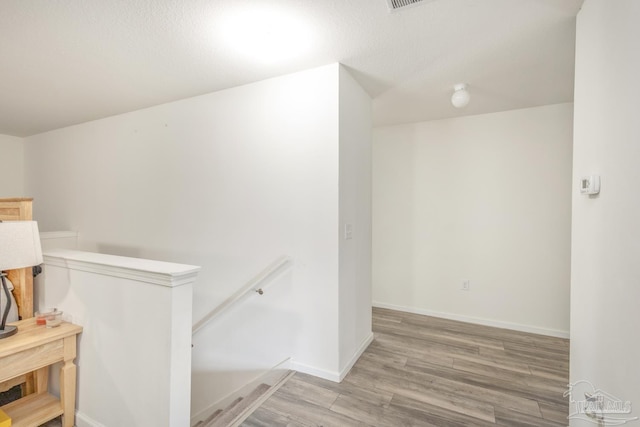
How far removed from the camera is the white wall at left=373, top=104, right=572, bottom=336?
3043 millimetres

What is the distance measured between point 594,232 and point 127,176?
417 cm

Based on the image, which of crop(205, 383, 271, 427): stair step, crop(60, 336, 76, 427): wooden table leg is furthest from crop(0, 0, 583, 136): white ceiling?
crop(205, 383, 271, 427): stair step

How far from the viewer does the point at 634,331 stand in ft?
3.31

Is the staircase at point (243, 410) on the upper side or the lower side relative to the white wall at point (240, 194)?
lower

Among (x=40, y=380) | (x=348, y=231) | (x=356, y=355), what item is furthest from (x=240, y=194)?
(x=40, y=380)

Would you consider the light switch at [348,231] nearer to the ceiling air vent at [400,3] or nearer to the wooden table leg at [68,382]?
the ceiling air vent at [400,3]

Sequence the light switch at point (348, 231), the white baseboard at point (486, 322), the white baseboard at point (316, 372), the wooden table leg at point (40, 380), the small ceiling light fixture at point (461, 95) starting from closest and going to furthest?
1. the wooden table leg at point (40, 380)
2. the white baseboard at point (316, 372)
3. the light switch at point (348, 231)
4. the small ceiling light fixture at point (461, 95)
5. the white baseboard at point (486, 322)

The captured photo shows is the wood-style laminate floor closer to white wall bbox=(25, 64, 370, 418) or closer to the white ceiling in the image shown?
white wall bbox=(25, 64, 370, 418)

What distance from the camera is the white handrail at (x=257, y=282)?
2.38 meters

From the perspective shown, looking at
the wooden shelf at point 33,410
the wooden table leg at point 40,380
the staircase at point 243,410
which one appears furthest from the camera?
the wooden table leg at point 40,380

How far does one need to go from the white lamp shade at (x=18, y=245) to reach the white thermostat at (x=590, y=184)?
305 centimetres

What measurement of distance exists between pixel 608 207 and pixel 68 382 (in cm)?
307

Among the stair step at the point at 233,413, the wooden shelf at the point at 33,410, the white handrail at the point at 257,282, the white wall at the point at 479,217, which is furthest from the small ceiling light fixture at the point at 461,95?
the wooden shelf at the point at 33,410

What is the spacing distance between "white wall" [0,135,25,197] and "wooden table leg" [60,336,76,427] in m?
4.28
